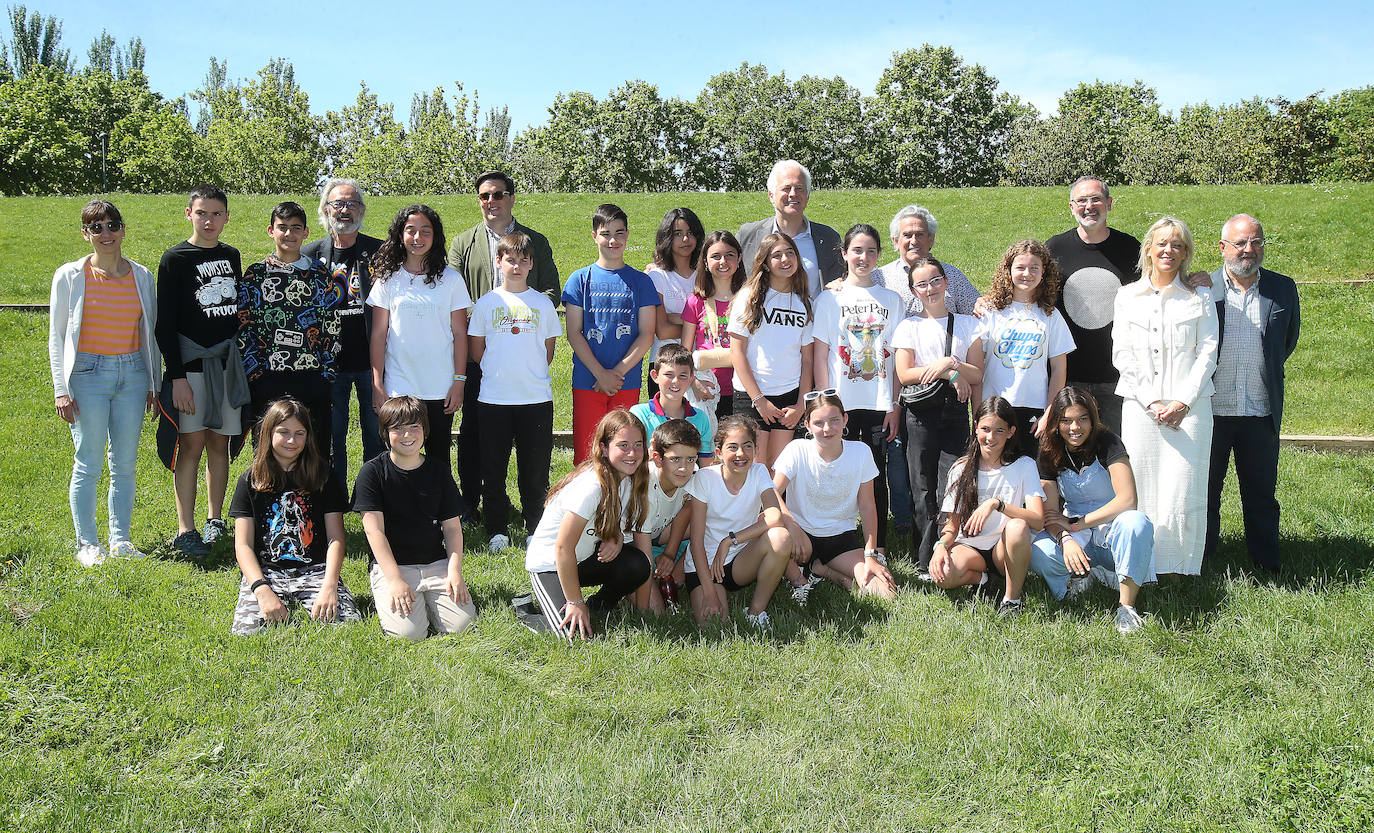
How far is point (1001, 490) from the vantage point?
5133 millimetres

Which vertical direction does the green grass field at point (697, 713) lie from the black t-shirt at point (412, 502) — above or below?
below

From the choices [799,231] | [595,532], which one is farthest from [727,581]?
[799,231]

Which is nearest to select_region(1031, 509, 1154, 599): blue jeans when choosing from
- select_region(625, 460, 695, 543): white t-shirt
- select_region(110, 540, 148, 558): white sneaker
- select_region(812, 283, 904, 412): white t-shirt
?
select_region(812, 283, 904, 412): white t-shirt

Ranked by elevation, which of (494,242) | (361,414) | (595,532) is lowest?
(595,532)

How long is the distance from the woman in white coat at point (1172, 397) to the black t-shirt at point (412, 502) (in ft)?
12.7

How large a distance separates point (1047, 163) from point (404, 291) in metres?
51.8

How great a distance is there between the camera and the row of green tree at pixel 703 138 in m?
40.6

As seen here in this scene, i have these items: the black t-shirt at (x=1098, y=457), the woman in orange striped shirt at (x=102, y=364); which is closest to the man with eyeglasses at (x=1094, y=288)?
the black t-shirt at (x=1098, y=457)

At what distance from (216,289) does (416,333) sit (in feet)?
4.21

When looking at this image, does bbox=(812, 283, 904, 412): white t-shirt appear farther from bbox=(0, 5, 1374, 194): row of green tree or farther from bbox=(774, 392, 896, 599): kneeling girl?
bbox=(0, 5, 1374, 194): row of green tree

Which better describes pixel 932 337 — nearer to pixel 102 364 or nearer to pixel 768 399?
pixel 768 399

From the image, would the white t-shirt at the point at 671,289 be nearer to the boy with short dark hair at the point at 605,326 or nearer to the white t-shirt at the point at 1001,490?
the boy with short dark hair at the point at 605,326

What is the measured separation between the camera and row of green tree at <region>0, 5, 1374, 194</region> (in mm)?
40594

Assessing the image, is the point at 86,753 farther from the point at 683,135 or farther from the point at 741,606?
the point at 683,135
